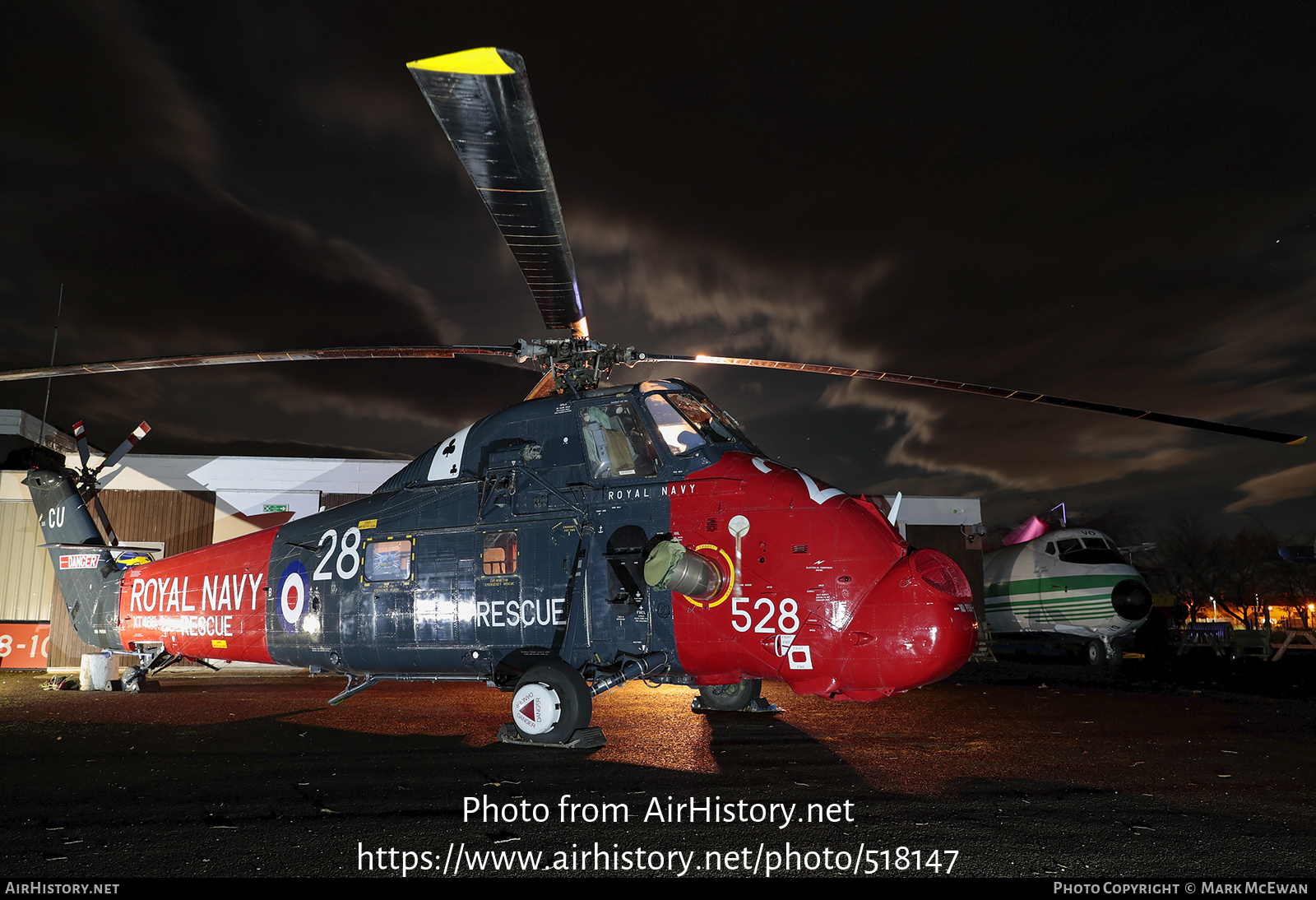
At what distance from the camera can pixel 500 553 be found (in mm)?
9375

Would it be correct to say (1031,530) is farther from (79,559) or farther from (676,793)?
(79,559)

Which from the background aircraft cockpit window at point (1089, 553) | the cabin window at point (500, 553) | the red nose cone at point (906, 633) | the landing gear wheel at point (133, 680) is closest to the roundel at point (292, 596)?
the cabin window at point (500, 553)

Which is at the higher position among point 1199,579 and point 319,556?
point 319,556

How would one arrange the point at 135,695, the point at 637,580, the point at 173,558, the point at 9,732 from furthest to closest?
the point at 135,695 < the point at 173,558 < the point at 9,732 < the point at 637,580

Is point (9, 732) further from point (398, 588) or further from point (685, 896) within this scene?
point (685, 896)

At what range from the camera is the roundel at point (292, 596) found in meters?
10.9

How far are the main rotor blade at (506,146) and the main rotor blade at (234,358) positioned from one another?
9.01 feet

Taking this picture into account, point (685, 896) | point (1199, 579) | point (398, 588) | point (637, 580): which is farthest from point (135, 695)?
A: point (1199, 579)

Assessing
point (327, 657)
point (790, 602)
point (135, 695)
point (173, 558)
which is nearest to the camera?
point (790, 602)

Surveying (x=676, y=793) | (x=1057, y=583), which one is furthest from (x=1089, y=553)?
(x=676, y=793)

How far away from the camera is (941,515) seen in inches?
1022

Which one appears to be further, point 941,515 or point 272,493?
point 941,515

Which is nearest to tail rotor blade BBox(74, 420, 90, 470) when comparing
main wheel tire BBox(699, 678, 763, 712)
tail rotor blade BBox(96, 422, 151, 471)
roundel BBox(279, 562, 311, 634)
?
tail rotor blade BBox(96, 422, 151, 471)

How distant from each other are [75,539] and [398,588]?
28.5ft
